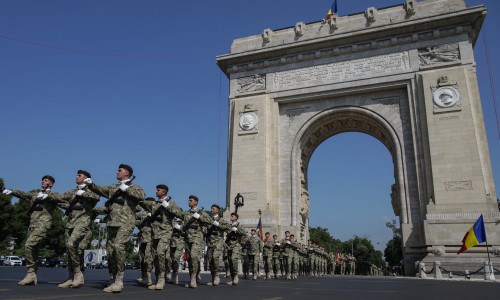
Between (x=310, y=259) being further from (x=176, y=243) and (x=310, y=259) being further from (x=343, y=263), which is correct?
(x=343, y=263)

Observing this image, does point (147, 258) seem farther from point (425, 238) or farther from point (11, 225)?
point (11, 225)

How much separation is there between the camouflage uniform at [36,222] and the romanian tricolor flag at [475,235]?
15.1m

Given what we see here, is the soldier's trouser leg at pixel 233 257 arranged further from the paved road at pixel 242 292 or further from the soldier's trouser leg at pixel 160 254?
the soldier's trouser leg at pixel 160 254

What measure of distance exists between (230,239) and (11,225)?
118 feet

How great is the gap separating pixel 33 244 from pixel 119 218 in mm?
1693

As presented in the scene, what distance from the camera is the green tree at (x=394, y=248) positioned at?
6066cm

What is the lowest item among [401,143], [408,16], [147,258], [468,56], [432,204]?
[147,258]

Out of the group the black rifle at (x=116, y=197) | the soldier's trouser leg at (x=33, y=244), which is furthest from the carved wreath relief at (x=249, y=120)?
the soldier's trouser leg at (x=33, y=244)

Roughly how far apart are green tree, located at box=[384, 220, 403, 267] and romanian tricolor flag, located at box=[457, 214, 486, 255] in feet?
152

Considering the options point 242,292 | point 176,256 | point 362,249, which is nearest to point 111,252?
point 242,292

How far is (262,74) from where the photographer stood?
23188mm

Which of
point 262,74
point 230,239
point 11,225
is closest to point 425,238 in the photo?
point 230,239

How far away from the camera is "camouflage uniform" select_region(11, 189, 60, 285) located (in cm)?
669

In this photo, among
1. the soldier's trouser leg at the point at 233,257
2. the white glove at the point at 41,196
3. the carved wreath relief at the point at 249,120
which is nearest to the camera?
the white glove at the point at 41,196
